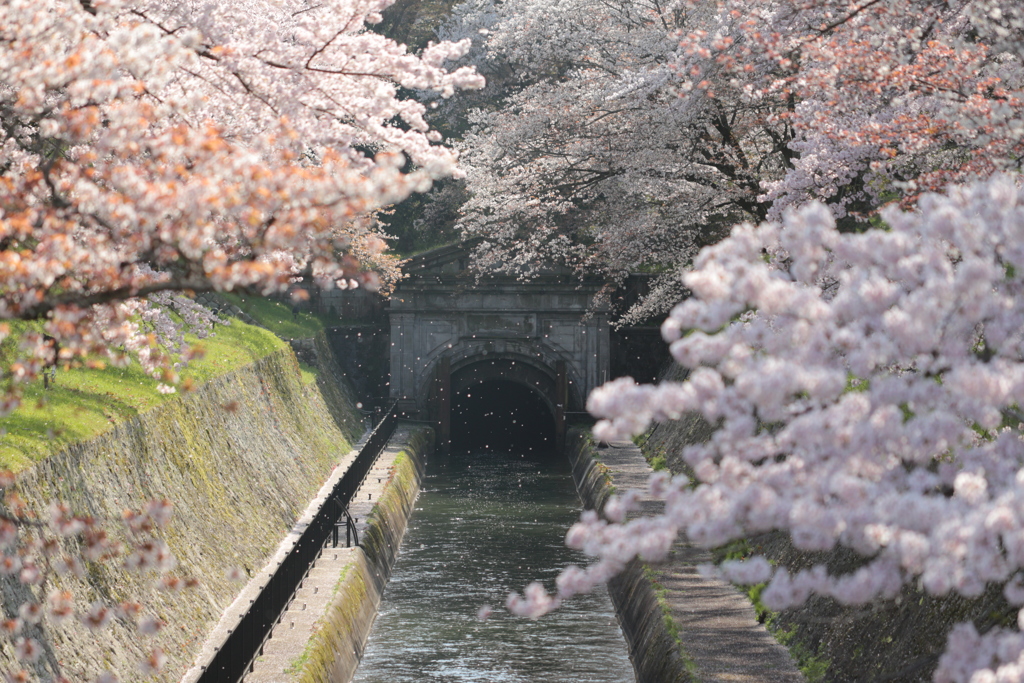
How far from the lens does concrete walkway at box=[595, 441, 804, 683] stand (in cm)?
1219

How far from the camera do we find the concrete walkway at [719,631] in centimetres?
1219

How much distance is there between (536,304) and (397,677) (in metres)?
21.8

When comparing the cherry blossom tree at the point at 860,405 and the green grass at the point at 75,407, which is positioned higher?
the cherry blossom tree at the point at 860,405

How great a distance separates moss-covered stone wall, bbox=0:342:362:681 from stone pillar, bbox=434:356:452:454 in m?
11.3

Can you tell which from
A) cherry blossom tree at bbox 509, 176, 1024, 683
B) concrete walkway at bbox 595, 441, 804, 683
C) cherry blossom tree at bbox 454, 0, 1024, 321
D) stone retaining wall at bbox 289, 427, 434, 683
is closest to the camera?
cherry blossom tree at bbox 509, 176, 1024, 683

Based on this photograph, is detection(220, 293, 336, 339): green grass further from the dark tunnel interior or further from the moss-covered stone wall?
the moss-covered stone wall

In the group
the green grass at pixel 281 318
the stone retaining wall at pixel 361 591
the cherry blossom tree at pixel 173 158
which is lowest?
the stone retaining wall at pixel 361 591

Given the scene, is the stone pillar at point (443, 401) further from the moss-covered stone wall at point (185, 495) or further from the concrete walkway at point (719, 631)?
the concrete walkway at point (719, 631)

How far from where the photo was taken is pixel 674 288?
30.7 metres

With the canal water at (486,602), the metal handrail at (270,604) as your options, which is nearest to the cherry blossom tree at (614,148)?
the canal water at (486,602)

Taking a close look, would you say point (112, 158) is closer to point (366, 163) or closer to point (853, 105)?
point (366, 163)

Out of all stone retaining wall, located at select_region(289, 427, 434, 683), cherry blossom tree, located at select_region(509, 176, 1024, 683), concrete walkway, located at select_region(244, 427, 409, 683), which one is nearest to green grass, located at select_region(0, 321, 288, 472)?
concrete walkway, located at select_region(244, 427, 409, 683)

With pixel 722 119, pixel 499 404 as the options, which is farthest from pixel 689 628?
pixel 499 404

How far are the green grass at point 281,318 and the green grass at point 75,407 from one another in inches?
567
